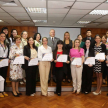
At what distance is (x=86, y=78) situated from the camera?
135 inches

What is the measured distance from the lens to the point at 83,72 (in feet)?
11.1

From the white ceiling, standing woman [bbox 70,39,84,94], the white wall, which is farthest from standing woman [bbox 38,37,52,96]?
the white wall

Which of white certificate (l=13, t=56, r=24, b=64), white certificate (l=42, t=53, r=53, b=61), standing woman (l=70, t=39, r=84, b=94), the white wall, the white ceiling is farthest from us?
the white wall

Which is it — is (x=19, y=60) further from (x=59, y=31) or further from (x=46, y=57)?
(x=59, y=31)

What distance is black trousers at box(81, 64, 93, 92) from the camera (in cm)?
328

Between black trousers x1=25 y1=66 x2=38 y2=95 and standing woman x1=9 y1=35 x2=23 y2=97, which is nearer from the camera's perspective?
standing woman x1=9 y1=35 x2=23 y2=97

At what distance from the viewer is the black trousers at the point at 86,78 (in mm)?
3283

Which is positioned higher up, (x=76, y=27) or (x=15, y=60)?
(x=76, y=27)

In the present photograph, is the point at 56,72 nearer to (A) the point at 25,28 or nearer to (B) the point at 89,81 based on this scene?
(B) the point at 89,81

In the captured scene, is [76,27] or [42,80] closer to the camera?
[42,80]

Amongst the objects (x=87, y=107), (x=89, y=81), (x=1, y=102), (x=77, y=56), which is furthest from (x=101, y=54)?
(x=1, y=102)

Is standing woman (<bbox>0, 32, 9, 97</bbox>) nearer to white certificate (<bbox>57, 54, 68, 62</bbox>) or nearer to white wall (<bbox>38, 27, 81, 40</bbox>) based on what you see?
white certificate (<bbox>57, 54, 68, 62</bbox>)

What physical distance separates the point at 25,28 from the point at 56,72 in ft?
21.3

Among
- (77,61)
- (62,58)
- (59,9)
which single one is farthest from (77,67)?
(59,9)
